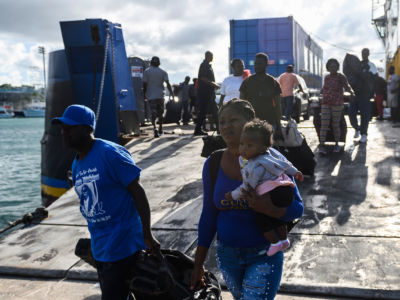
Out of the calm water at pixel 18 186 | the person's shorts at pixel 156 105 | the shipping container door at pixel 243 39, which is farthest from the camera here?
the shipping container door at pixel 243 39

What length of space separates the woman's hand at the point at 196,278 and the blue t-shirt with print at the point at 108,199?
Answer: 0.43 metres

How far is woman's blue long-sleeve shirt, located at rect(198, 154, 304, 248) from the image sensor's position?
2.35 meters

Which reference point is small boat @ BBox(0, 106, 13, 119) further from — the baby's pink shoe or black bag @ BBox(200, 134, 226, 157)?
the baby's pink shoe

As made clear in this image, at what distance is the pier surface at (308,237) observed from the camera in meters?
4.04

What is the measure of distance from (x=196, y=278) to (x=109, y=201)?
2.24 feet

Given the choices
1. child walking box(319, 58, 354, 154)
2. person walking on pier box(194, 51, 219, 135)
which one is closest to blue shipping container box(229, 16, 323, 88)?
person walking on pier box(194, 51, 219, 135)

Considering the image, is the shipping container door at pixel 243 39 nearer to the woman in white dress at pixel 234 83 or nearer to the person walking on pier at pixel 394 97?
the person walking on pier at pixel 394 97

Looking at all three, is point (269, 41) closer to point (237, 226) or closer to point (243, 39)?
point (243, 39)

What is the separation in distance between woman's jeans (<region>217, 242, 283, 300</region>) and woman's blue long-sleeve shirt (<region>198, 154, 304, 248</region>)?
0.05 metres

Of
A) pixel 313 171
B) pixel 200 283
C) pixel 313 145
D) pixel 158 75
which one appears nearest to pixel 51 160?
pixel 158 75

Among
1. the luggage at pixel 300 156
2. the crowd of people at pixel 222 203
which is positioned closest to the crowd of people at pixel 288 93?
the luggage at pixel 300 156

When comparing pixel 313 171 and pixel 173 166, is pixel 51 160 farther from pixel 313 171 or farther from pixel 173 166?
pixel 313 171

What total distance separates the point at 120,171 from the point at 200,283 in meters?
0.78

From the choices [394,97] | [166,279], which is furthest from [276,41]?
[166,279]
